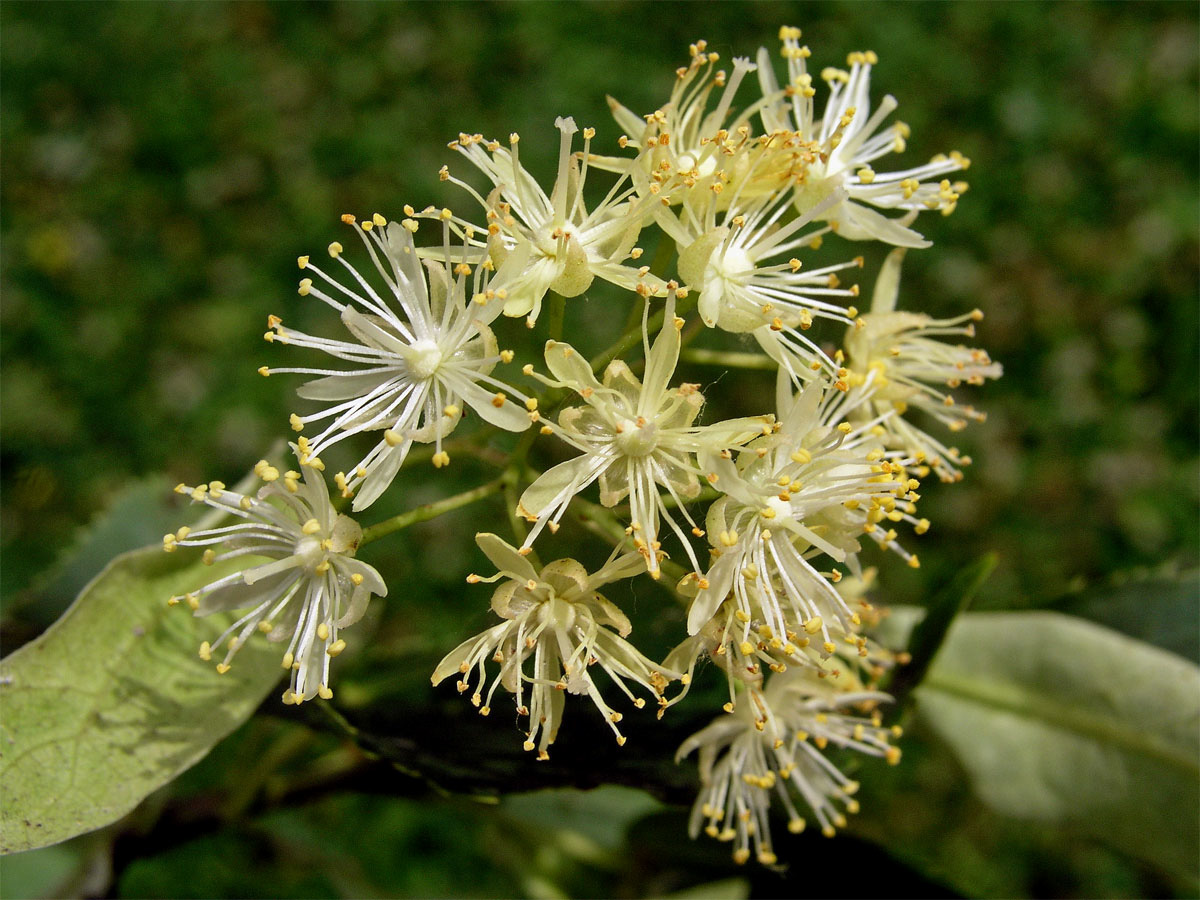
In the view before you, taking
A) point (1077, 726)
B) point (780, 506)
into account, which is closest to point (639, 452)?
point (780, 506)

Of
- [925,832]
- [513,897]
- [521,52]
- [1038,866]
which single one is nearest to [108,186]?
[521,52]

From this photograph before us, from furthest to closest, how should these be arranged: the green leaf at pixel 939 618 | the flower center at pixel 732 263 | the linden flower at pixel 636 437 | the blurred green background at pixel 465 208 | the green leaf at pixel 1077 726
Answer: the blurred green background at pixel 465 208 → the green leaf at pixel 1077 726 → the green leaf at pixel 939 618 → the flower center at pixel 732 263 → the linden flower at pixel 636 437

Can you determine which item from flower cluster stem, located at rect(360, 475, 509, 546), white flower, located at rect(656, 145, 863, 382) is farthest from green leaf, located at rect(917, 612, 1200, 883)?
flower cluster stem, located at rect(360, 475, 509, 546)

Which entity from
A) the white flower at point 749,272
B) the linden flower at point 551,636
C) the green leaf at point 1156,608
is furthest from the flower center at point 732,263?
the green leaf at point 1156,608

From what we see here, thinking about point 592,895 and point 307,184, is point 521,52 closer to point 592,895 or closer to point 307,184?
point 307,184

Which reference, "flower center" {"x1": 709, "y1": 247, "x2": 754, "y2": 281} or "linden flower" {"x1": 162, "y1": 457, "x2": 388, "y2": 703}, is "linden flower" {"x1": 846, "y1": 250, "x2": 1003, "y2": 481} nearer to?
"flower center" {"x1": 709, "y1": 247, "x2": 754, "y2": 281}

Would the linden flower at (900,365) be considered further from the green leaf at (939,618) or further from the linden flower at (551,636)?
the linden flower at (551,636)
